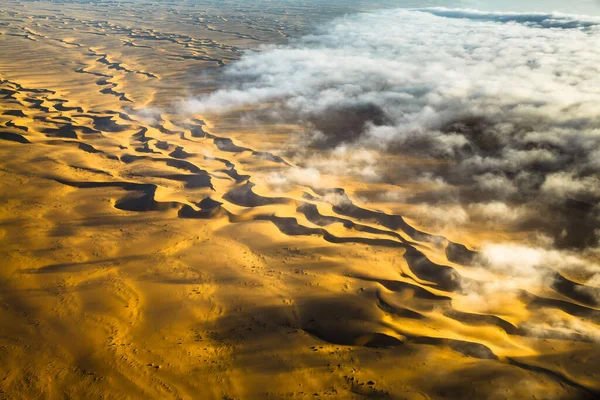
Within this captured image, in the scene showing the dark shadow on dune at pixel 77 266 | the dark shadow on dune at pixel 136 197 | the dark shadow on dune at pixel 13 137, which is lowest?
the dark shadow on dune at pixel 77 266

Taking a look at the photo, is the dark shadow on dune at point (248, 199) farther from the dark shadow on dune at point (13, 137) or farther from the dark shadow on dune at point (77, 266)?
the dark shadow on dune at point (13, 137)

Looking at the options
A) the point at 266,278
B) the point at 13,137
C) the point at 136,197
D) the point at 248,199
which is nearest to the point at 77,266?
the point at 136,197

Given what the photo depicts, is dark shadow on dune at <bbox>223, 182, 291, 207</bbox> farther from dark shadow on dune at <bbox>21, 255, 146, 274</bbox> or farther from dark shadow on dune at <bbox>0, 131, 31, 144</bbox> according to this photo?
dark shadow on dune at <bbox>0, 131, 31, 144</bbox>

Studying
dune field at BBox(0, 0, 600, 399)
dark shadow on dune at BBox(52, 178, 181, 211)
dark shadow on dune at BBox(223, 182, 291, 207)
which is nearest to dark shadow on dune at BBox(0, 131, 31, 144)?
dune field at BBox(0, 0, 600, 399)

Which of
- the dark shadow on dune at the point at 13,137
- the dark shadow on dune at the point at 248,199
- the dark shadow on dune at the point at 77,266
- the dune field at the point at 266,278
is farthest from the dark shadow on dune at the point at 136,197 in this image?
the dark shadow on dune at the point at 13,137

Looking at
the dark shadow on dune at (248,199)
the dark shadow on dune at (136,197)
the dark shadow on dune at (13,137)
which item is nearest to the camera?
the dark shadow on dune at (136,197)

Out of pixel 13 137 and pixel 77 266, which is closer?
pixel 77 266

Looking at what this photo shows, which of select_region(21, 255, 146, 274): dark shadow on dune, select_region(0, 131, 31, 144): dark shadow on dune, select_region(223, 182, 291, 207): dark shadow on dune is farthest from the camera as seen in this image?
select_region(0, 131, 31, 144): dark shadow on dune

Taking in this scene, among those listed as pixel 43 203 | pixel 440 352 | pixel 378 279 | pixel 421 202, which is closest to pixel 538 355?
pixel 440 352

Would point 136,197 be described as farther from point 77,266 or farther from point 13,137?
point 13,137
